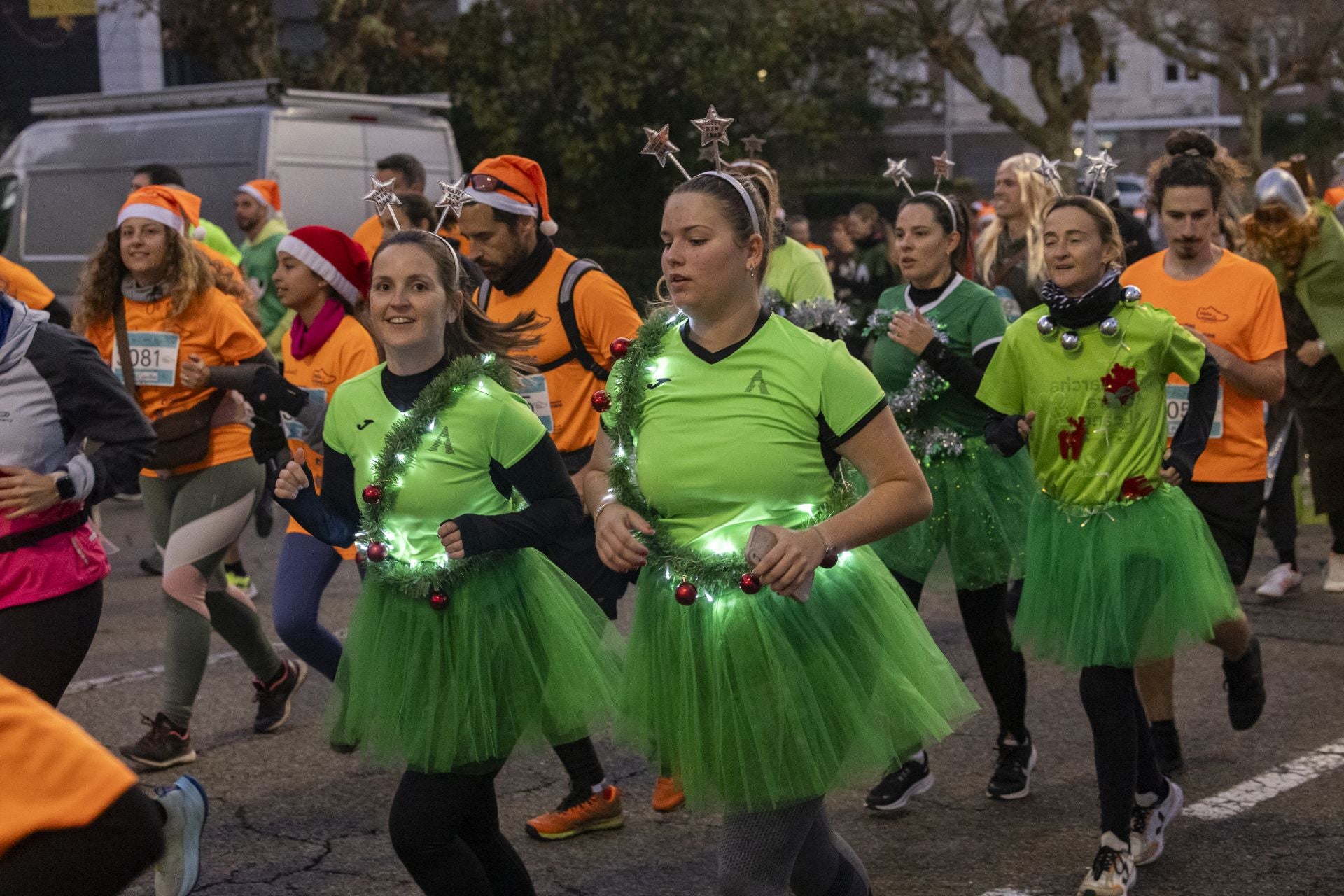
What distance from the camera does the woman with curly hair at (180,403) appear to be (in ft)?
19.7

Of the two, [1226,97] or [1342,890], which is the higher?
[1226,97]

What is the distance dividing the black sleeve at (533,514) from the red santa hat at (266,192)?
7488 mm

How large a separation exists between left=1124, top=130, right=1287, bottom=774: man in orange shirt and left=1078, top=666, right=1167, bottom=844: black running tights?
0.85 metres

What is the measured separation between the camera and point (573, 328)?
17.5 ft

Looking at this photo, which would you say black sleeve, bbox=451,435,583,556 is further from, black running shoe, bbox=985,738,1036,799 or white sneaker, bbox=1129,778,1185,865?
black running shoe, bbox=985,738,1036,799

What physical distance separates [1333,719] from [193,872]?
15.2 ft

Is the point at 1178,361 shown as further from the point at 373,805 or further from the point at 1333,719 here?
the point at 373,805

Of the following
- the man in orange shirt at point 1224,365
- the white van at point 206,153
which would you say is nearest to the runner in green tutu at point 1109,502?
the man in orange shirt at point 1224,365

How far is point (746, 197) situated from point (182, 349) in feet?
10.8

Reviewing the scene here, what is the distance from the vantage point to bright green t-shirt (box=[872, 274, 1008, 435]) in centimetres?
545

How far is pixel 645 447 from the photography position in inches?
139

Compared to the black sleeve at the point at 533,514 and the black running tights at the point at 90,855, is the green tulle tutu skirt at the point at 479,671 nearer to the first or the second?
the black sleeve at the point at 533,514

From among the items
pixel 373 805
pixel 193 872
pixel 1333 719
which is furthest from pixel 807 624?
pixel 1333 719

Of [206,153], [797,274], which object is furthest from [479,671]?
[206,153]
